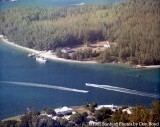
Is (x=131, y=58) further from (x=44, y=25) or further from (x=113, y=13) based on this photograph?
(x=44, y=25)

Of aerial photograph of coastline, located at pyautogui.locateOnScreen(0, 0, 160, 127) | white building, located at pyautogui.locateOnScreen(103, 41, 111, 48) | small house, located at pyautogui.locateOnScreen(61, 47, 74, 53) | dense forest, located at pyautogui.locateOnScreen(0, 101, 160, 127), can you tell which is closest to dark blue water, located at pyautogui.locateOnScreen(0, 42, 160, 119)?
aerial photograph of coastline, located at pyautogui.locateOnScreen(0, 0, 160, 127)

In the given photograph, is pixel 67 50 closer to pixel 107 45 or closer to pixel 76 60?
pixel 76 60

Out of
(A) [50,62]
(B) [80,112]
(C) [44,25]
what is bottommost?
(B) [80,112]

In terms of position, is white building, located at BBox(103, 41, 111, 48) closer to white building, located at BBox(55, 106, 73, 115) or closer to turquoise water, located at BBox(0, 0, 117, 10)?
turquoise water, located at BBox(0, 0, 117, 10)

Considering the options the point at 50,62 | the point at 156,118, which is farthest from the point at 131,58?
the point at 156,118

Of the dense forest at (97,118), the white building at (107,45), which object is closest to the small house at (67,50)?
the white building at (107,45)

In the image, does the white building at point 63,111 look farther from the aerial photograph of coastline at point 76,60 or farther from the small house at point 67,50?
the small house at point 67,50

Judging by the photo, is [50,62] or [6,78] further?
[50,62]
